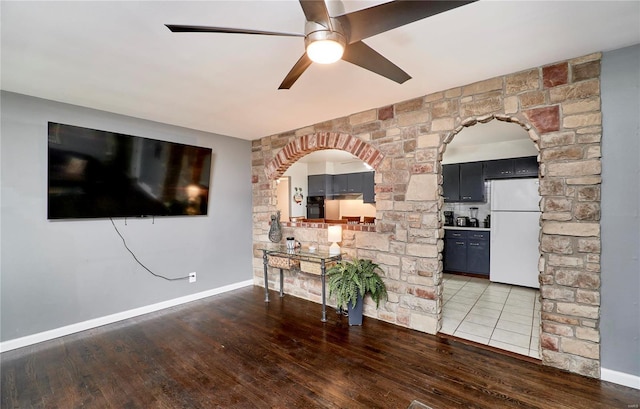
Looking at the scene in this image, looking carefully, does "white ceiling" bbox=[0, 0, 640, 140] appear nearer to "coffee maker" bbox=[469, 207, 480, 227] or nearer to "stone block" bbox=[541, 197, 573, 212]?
"stone block" bbox=[541, 197, 573, 212]

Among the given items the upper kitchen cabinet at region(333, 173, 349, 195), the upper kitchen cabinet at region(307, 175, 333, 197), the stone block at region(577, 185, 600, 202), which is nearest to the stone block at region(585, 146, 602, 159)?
the stone block at region(577, 185, 600, 202)

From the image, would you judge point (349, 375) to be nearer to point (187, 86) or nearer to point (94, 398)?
point (94, 398)

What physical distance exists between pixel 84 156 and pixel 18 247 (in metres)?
1.05

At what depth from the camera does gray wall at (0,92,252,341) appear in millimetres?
2643

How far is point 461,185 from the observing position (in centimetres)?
538

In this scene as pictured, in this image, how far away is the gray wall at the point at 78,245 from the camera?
2.64m

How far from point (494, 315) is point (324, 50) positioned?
3.55m

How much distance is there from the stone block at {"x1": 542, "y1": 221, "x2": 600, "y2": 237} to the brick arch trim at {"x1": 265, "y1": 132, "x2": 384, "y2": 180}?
165 centimetres

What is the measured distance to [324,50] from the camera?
1.41 meters

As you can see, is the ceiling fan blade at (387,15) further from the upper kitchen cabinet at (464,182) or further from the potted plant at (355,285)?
the upper kitchen cabinet at (464,182)

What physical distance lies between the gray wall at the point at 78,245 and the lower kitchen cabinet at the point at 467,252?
4.13 meters

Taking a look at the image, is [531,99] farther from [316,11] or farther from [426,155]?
[316,11]

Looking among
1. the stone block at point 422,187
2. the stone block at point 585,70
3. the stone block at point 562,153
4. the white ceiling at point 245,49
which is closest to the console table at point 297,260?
the stone block at point 422,187

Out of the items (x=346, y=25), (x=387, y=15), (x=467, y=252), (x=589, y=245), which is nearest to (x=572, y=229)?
(x=589, y=245)
